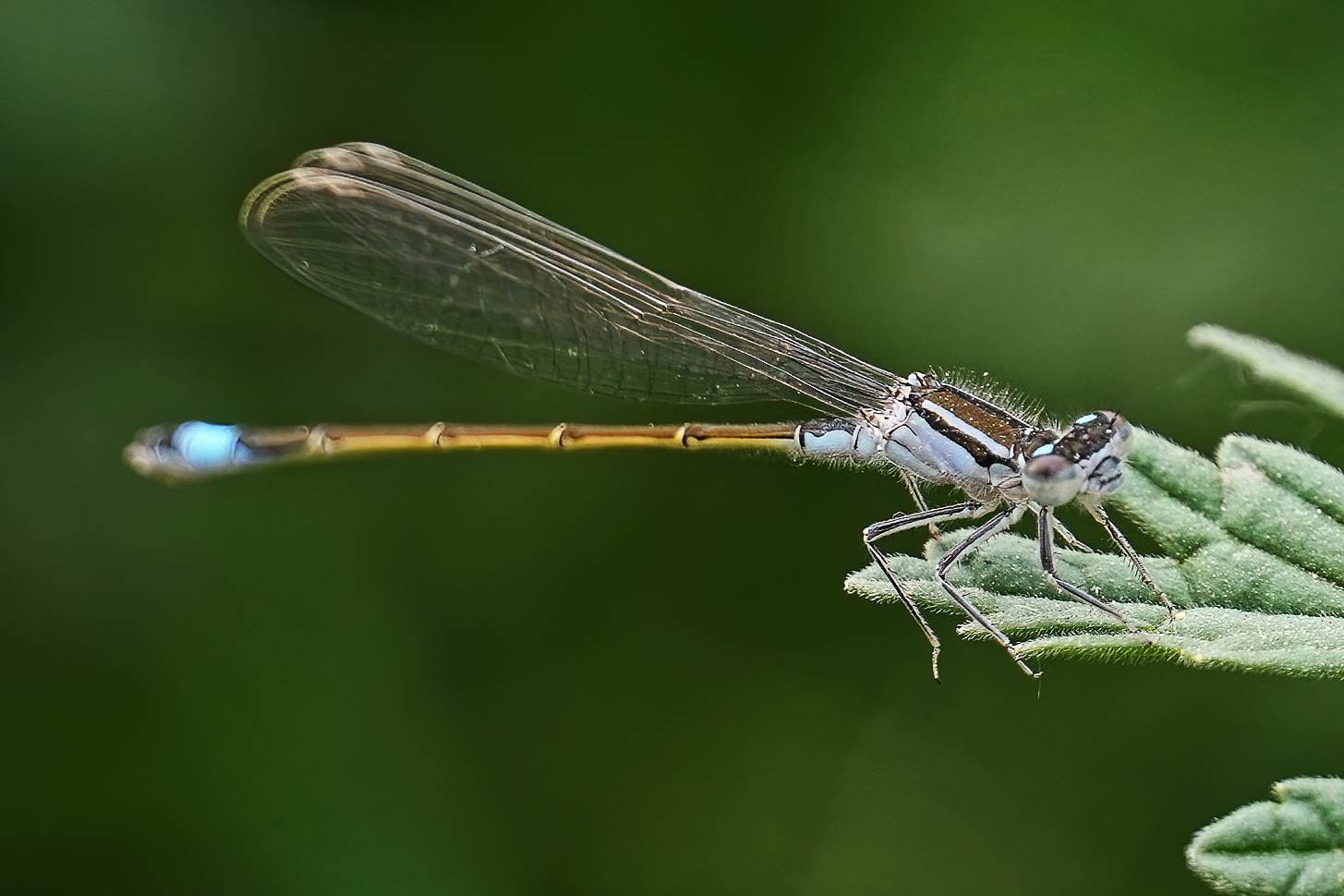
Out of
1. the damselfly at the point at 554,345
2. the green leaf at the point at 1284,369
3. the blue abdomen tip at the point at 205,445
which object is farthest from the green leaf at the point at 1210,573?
the blue abdomen tip at the point at 205,445

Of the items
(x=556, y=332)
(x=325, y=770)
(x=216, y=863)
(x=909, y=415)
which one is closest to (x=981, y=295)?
(x=909, y=415)

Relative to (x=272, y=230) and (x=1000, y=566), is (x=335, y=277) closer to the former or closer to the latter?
(x=272, y=230)

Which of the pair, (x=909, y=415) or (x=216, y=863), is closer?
(x=909, y=415)

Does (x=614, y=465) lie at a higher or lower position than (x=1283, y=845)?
higher

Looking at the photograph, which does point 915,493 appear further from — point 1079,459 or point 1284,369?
point 1284,369

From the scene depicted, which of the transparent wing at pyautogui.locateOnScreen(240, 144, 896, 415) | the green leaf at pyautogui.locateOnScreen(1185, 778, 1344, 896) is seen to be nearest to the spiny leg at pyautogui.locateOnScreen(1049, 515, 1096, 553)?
the transparent wing at pyautogui.locateOnScreen(240, 144, 896, 415)

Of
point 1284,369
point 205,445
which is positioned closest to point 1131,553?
point 1284,369

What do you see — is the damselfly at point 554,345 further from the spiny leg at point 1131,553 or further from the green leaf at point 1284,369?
the green leaf at point 1284,369
